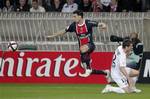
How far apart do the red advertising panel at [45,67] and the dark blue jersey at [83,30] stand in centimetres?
121

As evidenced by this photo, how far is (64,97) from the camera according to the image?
54.4ft

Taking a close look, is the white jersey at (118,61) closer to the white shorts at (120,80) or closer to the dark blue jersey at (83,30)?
the white shorts at (120,80)

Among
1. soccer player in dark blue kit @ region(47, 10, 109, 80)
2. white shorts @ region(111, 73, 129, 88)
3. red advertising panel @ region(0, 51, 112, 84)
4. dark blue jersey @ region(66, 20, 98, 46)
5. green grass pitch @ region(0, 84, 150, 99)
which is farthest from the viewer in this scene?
red advertising panel @ region(0, 51, 112, 84)

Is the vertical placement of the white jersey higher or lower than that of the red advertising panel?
higher

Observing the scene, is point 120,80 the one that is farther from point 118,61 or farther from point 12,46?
point 12,46

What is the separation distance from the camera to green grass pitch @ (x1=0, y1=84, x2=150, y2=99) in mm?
16828

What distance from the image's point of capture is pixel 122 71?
687 inches

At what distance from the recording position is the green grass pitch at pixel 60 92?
663 inches

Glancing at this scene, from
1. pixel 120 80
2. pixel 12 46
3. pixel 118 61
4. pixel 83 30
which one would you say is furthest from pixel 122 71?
pixel 12 46

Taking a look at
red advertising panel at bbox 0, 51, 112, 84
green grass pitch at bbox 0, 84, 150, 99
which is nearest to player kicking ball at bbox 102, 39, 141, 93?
green grass pitch at bbox 0, 84, 150, 99

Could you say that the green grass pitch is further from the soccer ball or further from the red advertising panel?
the soccer ball

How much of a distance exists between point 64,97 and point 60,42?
5.44 m

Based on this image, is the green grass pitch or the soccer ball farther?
the soccer ball

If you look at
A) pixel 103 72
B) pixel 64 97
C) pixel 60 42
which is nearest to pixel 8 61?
pixel 60 42
